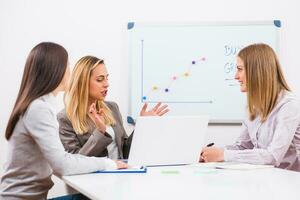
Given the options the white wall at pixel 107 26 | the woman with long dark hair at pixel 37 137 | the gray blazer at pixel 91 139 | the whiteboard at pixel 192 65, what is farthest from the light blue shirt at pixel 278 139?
the white wall at pixel 107 26

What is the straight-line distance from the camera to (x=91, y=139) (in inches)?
81.7

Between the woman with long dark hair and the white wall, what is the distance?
56.5 inches

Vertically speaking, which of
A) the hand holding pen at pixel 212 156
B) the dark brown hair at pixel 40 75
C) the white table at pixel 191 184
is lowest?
the hand holding pen at pixel 212 156

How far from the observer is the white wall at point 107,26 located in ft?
10.1

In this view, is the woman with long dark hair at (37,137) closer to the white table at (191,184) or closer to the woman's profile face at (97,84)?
the white table at (191,184)

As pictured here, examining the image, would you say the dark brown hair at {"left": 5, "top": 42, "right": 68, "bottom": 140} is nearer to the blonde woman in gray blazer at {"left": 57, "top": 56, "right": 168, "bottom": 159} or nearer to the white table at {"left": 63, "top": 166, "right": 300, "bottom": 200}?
the white table at {"left": 63, "top": 166, "right": 300, "bottom": 200}

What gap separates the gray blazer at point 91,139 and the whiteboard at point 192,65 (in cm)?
48

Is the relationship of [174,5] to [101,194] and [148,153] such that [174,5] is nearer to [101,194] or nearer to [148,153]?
[148,153]

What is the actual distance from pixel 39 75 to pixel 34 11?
1.60 m

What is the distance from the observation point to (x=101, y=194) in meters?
1.33

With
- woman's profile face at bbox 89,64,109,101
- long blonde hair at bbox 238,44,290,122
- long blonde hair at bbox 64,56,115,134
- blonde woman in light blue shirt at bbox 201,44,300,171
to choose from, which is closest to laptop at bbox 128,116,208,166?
blonde woman in light blue shirt at bbox 201,44,300,171

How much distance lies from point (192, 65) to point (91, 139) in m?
1.31

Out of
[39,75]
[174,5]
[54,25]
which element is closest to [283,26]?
[174,5]

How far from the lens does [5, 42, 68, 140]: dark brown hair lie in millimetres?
1645
